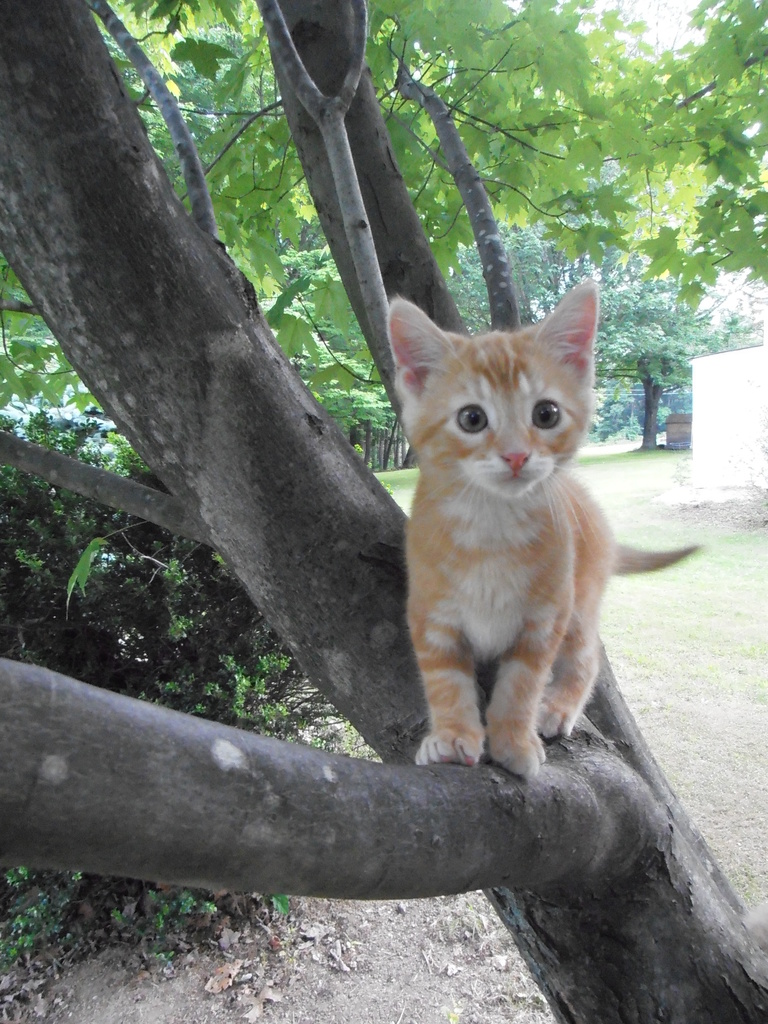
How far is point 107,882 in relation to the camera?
2.54 meters

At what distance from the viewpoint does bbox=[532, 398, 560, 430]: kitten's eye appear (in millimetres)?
1187

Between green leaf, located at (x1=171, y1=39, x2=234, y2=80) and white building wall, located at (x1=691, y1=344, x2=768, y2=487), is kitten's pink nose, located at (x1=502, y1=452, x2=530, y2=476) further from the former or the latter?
white building wall, located at (x1=691, y1=344, x2=768, y2=487)

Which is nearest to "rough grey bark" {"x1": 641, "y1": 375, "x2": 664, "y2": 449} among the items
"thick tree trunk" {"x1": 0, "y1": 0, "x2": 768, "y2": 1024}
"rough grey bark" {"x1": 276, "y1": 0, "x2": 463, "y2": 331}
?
"rough grey bark" {"x1": 276, "y1": 0, "x2": 463, "y2": 331}

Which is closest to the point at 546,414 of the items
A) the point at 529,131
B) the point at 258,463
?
the point at 258,463

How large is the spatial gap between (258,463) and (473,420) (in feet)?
1.23

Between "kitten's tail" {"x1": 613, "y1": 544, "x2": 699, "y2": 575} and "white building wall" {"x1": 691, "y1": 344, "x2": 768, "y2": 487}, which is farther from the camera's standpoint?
"white building wall" {"x1": 691, "y1": 344, "x2": 768, "y2": 487}

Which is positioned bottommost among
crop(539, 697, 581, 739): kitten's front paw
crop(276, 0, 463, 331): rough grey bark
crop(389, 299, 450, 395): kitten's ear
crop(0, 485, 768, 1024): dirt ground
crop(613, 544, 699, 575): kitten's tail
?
crop(0, 485, 768, 1024): dirt ground

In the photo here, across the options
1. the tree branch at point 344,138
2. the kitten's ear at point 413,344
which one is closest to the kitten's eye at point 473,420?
the kitten's ear at point 413,344

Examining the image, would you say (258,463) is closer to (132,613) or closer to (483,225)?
(483,225)

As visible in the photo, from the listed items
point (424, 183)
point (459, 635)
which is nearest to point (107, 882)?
point (459, 635)

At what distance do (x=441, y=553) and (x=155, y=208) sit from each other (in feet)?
2.32

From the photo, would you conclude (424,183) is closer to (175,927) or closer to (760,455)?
(175,927)

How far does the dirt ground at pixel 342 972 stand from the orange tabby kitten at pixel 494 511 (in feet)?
5.51

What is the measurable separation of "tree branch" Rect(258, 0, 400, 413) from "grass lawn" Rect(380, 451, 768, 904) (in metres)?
1.43
